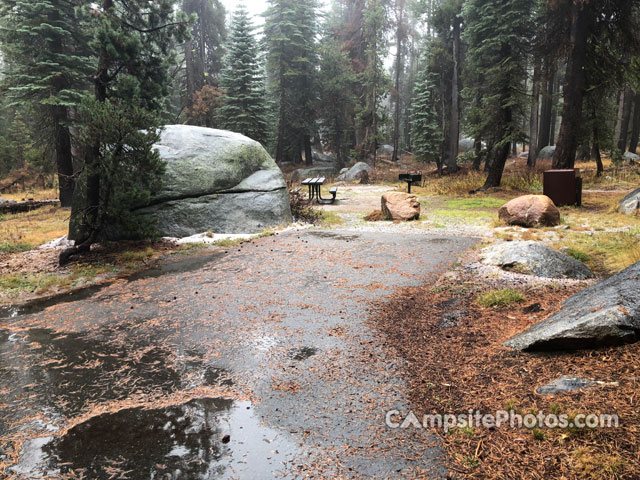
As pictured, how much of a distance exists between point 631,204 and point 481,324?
840 cm

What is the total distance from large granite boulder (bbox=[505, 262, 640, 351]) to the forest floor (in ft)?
0.33

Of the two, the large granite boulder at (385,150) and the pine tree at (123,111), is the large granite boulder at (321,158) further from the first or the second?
the pine tree at (123,111)

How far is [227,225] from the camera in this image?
9.64 m

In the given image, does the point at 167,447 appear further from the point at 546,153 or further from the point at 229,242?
the point at 546,153

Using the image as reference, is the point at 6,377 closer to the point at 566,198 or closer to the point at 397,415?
the point at 397,415

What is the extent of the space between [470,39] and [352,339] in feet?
60.3

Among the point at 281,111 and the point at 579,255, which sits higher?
the point at 281,111

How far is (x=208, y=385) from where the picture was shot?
3.25 m

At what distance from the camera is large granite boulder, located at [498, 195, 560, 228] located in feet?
29.2

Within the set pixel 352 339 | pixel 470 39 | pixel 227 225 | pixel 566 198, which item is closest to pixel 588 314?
pixel 352 339

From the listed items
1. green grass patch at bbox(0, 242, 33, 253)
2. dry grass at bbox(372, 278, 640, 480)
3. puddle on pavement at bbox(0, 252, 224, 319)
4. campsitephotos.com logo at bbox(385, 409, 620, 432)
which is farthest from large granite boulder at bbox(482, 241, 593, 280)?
green grass patch at bbox(0, 242, 33, 253)

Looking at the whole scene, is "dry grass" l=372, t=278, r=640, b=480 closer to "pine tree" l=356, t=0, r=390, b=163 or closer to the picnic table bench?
the picnic table bench

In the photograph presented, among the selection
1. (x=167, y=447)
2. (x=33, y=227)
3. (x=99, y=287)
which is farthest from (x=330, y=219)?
(x=167, y=447)

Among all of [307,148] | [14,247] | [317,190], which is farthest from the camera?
[307,148]
